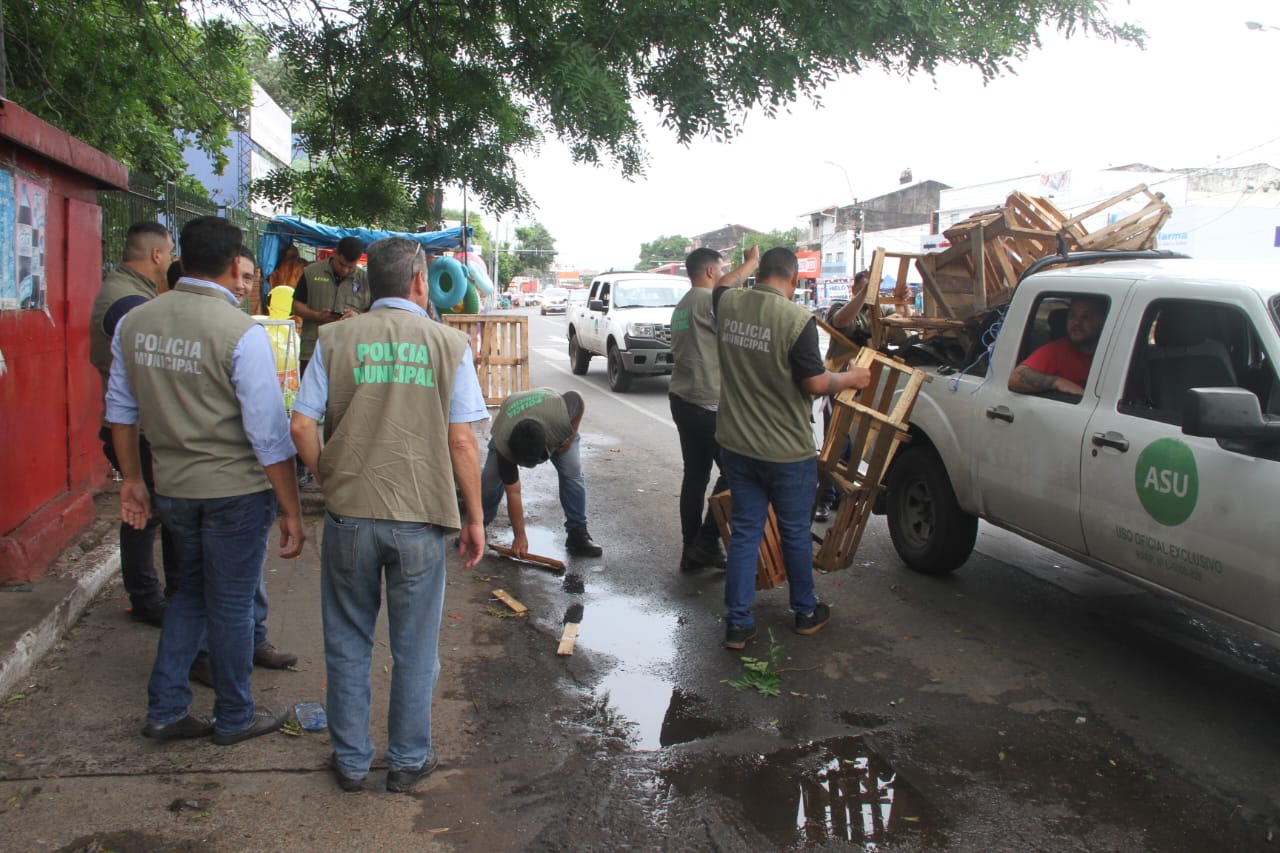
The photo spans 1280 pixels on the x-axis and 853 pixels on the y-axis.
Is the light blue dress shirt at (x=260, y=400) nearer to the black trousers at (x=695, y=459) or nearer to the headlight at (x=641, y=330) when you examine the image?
the black trousers at (x=695, y=459)

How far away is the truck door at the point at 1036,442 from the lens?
4.57 m

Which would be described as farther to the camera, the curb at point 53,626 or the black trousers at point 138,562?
the black trousers at point 138,562

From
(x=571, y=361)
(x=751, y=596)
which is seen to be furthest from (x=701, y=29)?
(x=571, y=361)

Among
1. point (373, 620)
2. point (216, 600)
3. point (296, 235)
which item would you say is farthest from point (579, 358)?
point (373, 620)

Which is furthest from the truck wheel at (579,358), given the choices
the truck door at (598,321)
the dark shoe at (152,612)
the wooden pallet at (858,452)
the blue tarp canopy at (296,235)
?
the dark shoe at (152,612)

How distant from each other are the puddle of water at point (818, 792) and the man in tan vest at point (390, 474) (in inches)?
44.0

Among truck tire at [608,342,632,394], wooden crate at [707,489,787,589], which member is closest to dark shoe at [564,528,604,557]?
wooden crate at [707,489,787,589]

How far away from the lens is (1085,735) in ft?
12.8

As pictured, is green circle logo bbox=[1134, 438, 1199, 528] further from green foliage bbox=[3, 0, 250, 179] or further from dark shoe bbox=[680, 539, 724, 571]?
green foliage bbox=[3, 0, 250, 179]

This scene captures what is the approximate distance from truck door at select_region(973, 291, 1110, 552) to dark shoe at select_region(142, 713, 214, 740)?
3.87 metres

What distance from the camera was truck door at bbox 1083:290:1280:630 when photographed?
3639 millimetres

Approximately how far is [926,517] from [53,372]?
5.27 m

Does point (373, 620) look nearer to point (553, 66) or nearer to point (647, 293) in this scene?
point (553, 66)

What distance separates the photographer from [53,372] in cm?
559
